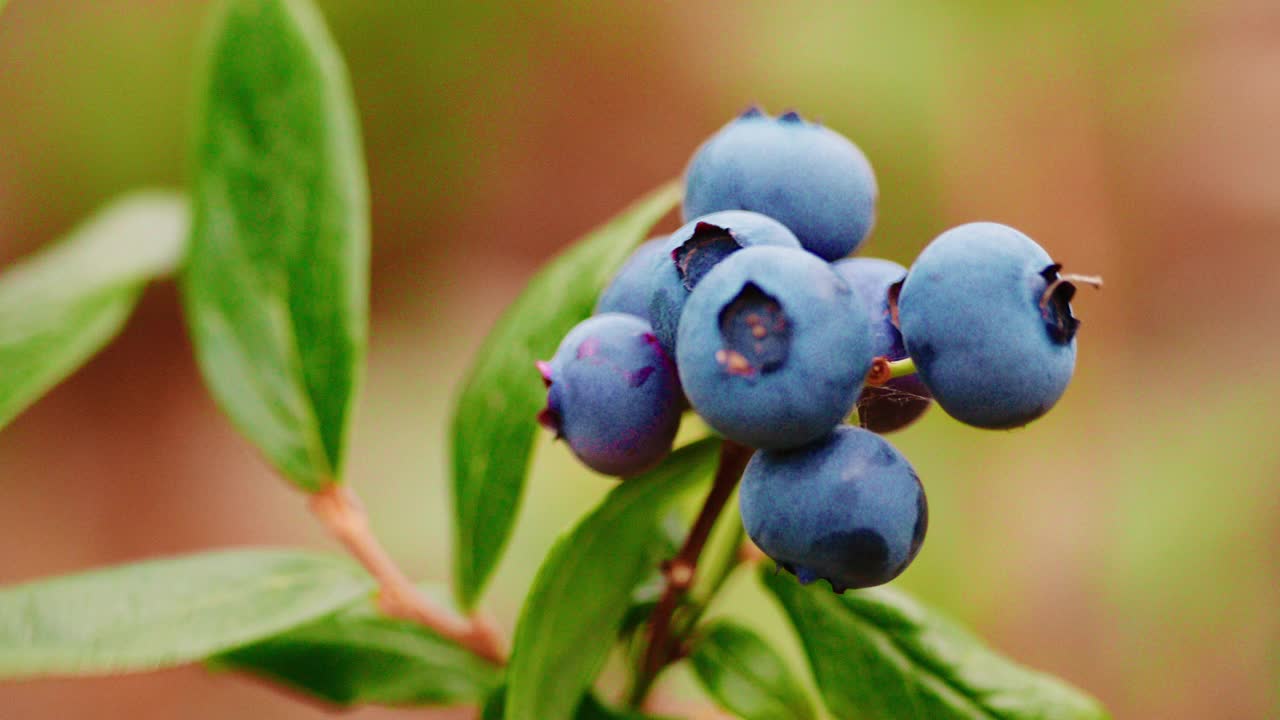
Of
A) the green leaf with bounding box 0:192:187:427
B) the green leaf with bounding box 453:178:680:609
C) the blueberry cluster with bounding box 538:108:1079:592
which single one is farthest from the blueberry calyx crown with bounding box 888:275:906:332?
the green leaf with bounding box 0:192:187:427

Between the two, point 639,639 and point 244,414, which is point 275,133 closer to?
point 244,414

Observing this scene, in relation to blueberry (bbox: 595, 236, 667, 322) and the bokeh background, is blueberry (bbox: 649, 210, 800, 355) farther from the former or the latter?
the bokeh background

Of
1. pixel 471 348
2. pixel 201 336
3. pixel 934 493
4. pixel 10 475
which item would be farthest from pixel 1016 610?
pixel 10 475

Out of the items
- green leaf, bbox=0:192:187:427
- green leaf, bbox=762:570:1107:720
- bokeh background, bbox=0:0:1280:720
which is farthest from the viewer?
bokeh background, bbox=0:0:1280:720

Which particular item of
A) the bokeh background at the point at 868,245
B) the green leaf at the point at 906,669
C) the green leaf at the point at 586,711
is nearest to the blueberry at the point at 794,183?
the green leaf at the point at 906,669

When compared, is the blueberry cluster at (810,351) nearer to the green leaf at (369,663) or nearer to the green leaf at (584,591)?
the green leaf at (584,591)

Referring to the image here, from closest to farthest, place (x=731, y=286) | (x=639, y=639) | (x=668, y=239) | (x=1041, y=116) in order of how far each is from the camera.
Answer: (x=731, y=286), (x=668, y=239), (x=639, y=639), (x=1041, y=116)
